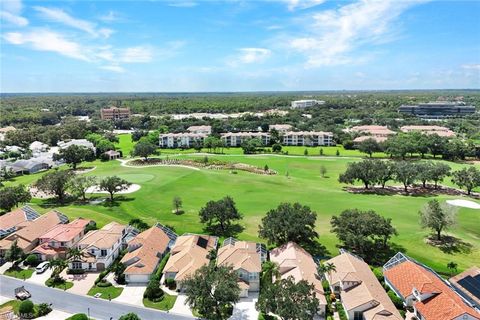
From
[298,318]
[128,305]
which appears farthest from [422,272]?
[128,305]

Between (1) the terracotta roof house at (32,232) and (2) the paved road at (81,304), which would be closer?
(2) the paved road at (81,304)

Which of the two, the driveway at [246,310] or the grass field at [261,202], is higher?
the grass field at [261,202]

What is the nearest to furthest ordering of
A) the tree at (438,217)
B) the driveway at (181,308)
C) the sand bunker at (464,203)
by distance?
1. the driveway at (181,308)
2. the tree at (438,217)
3. the sand bunker at (464,203)

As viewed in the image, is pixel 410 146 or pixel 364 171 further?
pixel 410 146

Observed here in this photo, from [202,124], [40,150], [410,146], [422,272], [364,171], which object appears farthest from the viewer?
[202,124]

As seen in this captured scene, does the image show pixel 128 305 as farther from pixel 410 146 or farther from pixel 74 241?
pixel 410 146

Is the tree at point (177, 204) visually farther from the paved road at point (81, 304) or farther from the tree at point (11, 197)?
the paved road at point (81, 304)

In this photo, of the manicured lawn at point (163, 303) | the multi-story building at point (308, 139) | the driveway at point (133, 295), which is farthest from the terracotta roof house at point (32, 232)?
the multi-story building at point (308, 139)
